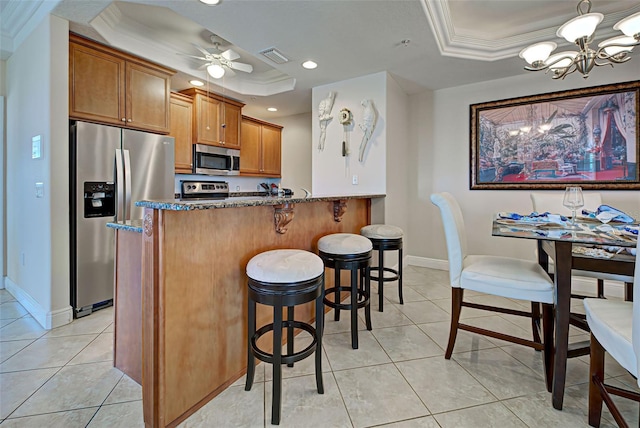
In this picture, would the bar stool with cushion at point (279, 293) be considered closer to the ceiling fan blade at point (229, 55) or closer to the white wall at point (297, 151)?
the ceiling fan blade at point (229, 55)

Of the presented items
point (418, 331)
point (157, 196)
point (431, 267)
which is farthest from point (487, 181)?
point (157, 196)

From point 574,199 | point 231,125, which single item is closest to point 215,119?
point 231,125

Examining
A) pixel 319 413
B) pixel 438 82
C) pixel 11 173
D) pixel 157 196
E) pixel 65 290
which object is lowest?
pixel 319 413

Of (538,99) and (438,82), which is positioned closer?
(538,99)

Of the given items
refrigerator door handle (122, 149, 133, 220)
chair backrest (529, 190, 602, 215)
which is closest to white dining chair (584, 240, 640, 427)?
chair backrest (529, 190, 602, 215)

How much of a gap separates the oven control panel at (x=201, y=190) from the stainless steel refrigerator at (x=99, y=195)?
2.53 ft

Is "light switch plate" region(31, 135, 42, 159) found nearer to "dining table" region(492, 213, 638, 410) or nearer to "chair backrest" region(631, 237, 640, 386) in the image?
"dining table" region(492, 213, 638, 410)

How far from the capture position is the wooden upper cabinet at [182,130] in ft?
12.6

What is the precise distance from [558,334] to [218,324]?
173cm

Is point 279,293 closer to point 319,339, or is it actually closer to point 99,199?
point 319,339

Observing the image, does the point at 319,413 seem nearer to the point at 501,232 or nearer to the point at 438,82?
the point at 501,232

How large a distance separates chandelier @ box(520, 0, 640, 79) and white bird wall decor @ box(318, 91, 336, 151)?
2045 mm

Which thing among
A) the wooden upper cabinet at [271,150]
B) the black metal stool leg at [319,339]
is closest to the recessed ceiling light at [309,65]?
the wooden upper cabinet at [271,150]

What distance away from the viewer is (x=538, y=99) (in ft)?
11.0
